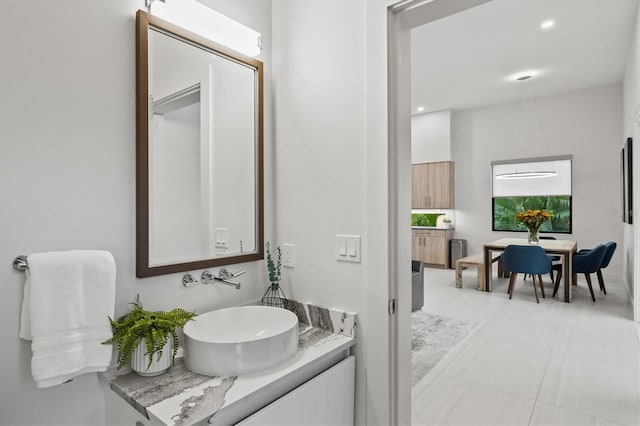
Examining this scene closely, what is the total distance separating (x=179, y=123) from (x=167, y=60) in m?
0.23

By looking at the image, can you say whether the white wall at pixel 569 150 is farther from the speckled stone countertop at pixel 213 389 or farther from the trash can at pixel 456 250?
the speckled stone countertop at pixel 213 389

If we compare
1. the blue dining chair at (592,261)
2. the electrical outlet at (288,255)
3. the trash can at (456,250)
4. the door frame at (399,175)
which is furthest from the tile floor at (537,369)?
the trash can at (456,250)

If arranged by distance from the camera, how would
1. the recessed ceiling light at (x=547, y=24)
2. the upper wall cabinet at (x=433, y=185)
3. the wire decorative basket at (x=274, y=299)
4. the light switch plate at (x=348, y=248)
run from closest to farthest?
the light switch plate at (x=348, y=248) → the wire decorative basket at (x=274, y=299) → the recessed ceiling light at (x=547, y=24) → the upper wall cabinet at (x=433, y=185)

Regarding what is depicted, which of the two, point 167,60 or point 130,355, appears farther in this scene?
point 167,60

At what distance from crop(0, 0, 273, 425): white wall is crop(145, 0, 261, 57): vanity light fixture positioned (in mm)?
97

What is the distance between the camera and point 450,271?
22.3ft

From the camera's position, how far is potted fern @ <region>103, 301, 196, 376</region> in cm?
109

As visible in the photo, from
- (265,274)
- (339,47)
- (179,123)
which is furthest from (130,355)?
(339,47)

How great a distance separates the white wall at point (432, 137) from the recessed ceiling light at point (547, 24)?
3414mm

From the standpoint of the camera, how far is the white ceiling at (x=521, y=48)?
11.6ft

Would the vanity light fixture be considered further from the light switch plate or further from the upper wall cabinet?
the upper wall cabinet

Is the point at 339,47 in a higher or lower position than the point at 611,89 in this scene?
lower

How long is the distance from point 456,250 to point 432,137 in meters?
2.34

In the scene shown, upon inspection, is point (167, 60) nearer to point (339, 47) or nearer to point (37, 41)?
point (37, 41)
